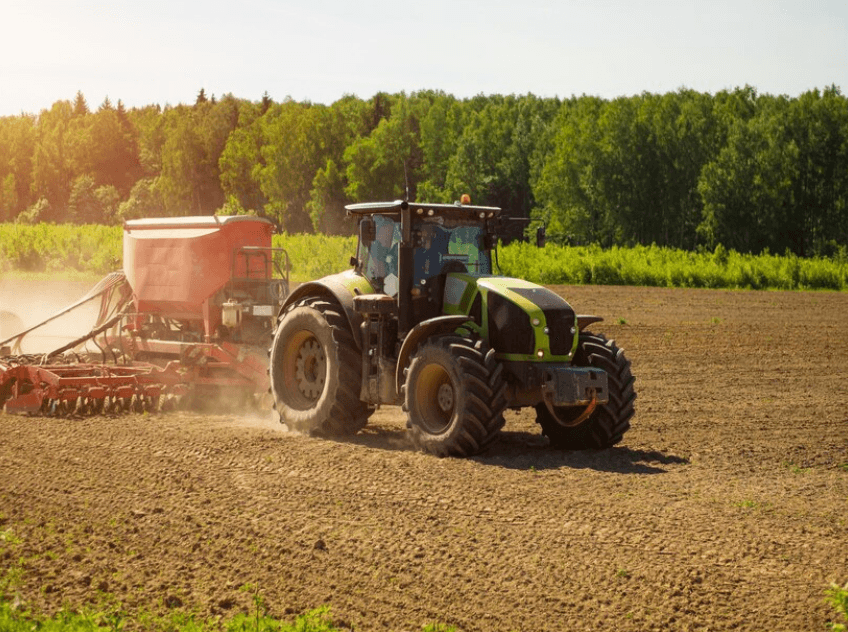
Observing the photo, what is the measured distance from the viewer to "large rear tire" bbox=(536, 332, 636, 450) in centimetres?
1085

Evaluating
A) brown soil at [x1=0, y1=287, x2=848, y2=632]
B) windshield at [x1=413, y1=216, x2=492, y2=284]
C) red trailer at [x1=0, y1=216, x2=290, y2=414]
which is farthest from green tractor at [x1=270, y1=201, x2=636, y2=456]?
red trailer at [x1=0, y1=216, x2=290, y2=414]

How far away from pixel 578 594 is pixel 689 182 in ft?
239

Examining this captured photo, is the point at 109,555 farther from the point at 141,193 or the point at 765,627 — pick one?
the point at 141,193

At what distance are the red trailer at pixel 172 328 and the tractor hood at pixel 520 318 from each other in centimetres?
403

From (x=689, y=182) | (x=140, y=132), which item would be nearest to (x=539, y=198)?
(x=689, y=182)

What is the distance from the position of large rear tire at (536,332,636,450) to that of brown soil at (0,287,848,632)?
239mm

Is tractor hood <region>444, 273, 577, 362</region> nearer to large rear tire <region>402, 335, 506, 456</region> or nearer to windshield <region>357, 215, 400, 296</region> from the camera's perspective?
large rear tire <region>402, 335, 506, 456</region>

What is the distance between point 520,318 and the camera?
10.6 m

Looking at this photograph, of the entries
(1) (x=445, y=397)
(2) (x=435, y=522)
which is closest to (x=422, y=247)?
(1) (x=445, y=397)

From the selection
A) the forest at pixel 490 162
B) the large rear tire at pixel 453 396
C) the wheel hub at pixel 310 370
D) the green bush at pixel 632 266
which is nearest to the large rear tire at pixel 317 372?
the wheel hub at pixel 310 370

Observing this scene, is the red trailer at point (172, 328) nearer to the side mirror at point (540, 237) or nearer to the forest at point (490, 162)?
the side mirror at point (540, 237)

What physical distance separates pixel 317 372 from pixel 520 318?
A: 9.34ft

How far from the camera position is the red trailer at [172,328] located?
44.7 feet

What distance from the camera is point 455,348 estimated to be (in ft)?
34.0
